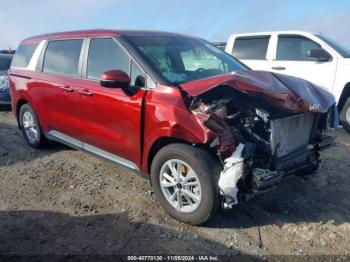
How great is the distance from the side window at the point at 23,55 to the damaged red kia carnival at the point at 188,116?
1.28 meters

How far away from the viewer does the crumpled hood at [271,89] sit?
3299 millimetres

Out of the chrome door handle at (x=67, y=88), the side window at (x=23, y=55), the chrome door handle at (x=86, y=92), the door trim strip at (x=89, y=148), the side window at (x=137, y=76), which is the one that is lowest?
the door trim strip at (x=89, y=148)

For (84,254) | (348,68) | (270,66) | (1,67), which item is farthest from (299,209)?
(1,67)

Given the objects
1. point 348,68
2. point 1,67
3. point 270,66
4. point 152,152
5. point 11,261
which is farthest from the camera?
point 1,67

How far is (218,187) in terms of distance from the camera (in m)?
3.32

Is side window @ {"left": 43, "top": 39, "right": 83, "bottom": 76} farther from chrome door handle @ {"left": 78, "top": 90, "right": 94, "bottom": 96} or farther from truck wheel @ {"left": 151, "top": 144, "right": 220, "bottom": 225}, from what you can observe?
truck wheel @ {"left": 151, "top": 144, "right": 220, "bottom": 225}

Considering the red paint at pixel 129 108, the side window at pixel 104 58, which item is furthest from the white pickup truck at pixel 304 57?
the side window at pixel 104 58

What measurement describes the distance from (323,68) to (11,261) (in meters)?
6.59

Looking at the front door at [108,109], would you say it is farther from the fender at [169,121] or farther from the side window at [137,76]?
the fender at [169,121]

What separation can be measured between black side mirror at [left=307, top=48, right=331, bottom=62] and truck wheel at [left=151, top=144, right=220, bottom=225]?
4.98 m

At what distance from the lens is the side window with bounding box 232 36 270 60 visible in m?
8.48

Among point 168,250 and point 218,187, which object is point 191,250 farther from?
point 218,187

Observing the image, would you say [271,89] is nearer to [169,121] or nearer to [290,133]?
[290,133]

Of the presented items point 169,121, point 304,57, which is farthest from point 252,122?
point 304,57
